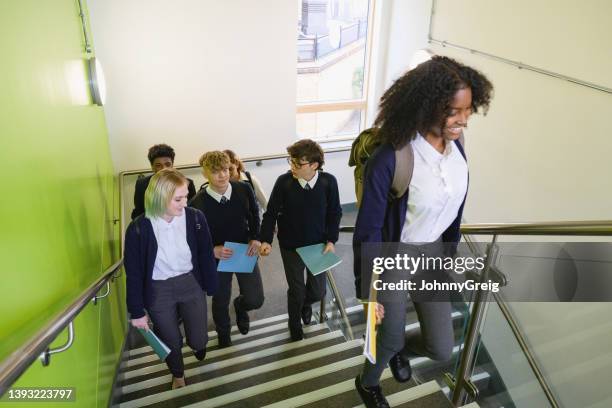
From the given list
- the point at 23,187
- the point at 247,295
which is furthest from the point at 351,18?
the point at 23,187

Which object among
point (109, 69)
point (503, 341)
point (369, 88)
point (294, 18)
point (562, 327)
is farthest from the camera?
point (369, 88)

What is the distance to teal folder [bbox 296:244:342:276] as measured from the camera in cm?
304

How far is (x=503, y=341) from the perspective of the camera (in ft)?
9.86

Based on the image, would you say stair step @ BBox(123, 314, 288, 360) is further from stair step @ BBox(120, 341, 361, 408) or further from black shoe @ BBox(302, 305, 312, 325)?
stair step @ BBox(120, 341, 361, 408)

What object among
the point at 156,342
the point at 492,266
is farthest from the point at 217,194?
the point at 492,266

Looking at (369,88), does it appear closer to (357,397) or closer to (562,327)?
(562,327)

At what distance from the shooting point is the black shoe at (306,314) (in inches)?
150

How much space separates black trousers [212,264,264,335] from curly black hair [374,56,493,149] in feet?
6.47

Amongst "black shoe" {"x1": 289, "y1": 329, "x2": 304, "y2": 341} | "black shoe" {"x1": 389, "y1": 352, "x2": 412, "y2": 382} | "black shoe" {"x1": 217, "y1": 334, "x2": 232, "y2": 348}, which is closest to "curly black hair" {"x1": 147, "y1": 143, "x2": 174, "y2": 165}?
"black shoe" {"x1": 217, "y1": 334, "x2": 232, "y2": 348}

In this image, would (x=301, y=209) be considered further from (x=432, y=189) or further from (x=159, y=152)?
(x=159, y=152)

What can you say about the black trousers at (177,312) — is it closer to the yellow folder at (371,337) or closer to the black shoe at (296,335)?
the black shoe at (296,335)

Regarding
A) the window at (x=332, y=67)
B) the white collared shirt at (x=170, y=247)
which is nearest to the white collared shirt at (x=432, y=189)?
the white collared shirt at (x=170, y=247)

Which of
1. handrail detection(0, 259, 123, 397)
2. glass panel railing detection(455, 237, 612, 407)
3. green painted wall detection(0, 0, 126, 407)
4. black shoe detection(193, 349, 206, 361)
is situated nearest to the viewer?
handrail detection(0, 259, 123, 397)

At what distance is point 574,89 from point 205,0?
395cm
